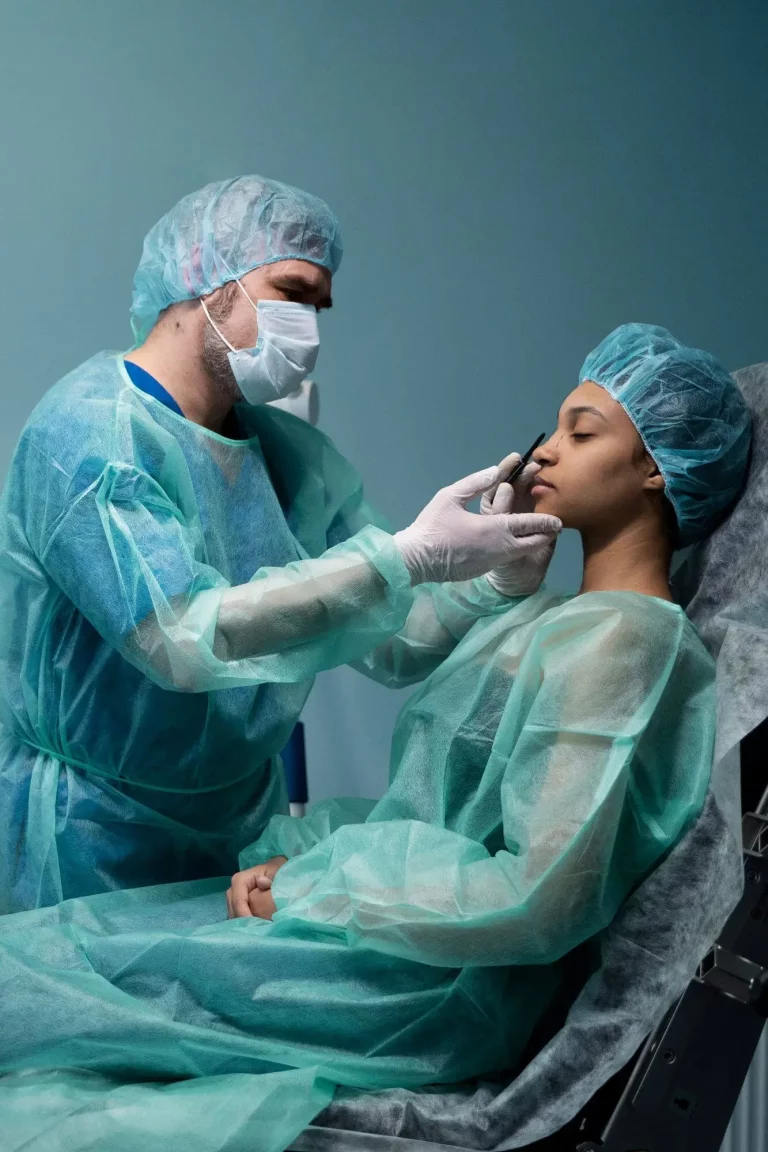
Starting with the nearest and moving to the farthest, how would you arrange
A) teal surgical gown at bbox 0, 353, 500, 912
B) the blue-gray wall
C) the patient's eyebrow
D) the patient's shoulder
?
the patient's shoulder < teal surgical gown at bbox 0, 353, 500, 912 < the patient's eyebrow < the blue-gray wall

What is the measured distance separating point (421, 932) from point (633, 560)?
0.55 meters

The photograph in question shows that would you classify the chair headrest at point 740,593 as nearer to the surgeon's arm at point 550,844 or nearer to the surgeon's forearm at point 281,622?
the surgeon's arm at point 550,844

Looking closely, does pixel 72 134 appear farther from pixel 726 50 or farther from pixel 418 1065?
pixel 418 1065

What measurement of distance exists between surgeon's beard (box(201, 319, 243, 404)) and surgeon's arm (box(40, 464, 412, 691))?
0.76 feet

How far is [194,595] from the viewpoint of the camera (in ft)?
4.76

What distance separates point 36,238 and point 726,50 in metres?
1.52

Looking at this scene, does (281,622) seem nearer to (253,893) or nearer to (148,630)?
(148,630)

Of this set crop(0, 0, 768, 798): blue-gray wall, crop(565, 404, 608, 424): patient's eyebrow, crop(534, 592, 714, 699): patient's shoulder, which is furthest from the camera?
crop(0, 0, 768, 798): blue-gray wall

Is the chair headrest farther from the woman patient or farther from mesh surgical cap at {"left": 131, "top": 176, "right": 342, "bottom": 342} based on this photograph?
mesh surgical cap at {"left": 131, "top": 176, "right": 342, "bottom": 342}

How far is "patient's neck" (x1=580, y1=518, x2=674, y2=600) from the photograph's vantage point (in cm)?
155

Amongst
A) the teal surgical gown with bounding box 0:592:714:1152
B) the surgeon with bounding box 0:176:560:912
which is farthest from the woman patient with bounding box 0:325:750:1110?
the surgeon with bounding box 0:176:560:912

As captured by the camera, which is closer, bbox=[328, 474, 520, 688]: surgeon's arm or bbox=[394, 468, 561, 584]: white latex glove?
bbox=[394, 468, 561, 584]: white latex glove

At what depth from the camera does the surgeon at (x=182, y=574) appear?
1453 millimetres

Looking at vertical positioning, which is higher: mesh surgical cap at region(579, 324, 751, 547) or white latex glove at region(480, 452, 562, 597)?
mesh surgical cap at region(579, 324, 751, 547)
